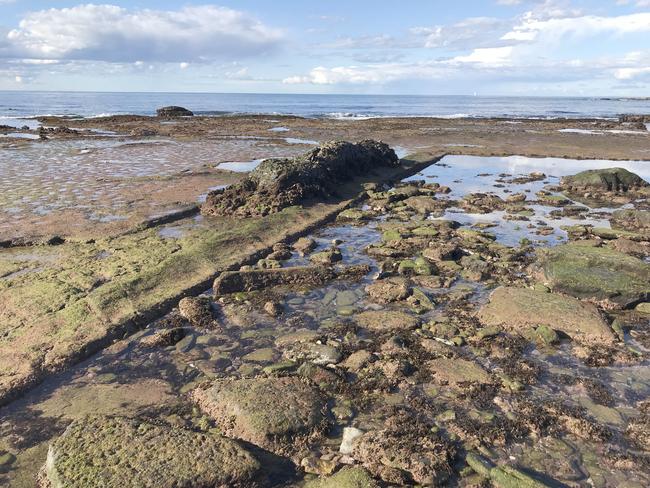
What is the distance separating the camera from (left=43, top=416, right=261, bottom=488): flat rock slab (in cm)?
404

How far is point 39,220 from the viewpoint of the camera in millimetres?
11977

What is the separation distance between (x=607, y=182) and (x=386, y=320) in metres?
14.2

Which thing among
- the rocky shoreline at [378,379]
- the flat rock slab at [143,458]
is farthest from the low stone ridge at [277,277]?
the flat rock slab at [143,458]

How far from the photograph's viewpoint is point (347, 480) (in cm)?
418

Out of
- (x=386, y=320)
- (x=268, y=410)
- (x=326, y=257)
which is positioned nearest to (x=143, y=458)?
(x=268, y=410)

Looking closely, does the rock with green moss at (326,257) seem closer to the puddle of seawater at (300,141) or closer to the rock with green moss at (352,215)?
the rock with green moss at (352,215)

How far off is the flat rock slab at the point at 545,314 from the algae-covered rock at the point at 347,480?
12.4 ft

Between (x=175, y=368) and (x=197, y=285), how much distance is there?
253 cm

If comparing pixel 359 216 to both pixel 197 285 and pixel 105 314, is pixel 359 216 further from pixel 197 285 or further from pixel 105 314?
pixel 105 314

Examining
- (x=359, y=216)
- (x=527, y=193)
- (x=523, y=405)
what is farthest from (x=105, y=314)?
(x=527, y=193)

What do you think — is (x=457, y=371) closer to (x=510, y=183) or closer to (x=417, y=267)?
(x=417, y=267)

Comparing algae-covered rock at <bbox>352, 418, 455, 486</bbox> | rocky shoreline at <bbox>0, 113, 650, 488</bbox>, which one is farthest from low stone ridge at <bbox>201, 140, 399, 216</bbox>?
algae-covered rock at <bbox>352, 418, 455, 486</bbox>

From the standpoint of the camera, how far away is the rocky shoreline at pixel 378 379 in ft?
14.4

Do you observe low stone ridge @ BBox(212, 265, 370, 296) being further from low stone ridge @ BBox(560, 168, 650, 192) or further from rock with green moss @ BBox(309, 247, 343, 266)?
low stone ridge @ BBox(560, 168, 650, 192)
